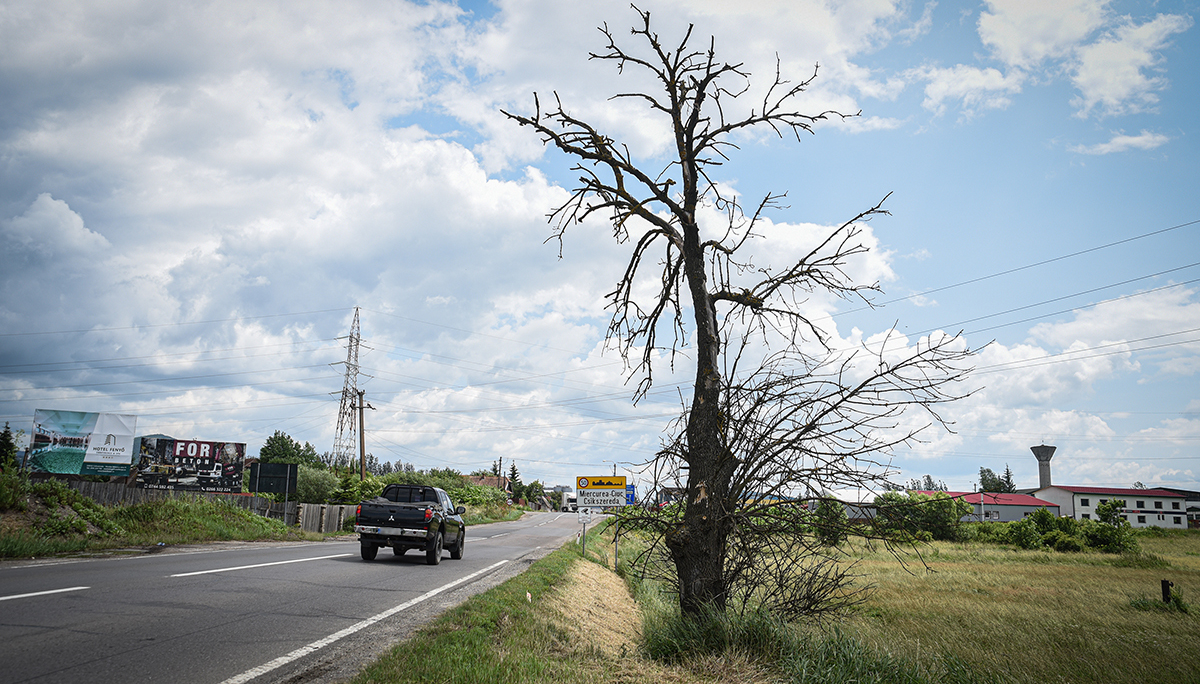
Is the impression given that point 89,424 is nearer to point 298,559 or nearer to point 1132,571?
point 298,559

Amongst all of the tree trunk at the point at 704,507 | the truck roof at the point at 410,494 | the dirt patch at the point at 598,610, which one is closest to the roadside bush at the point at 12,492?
the truck roof at the point at 410,494

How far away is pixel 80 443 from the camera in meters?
52.9

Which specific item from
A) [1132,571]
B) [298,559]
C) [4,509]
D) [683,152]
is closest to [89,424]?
[4,509]

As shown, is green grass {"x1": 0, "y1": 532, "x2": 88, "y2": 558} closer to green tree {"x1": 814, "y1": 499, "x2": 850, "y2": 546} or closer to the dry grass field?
green tree {"x1": 814, "y1": 499, "x2": 850, "y2": 546}

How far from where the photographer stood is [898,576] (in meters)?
27.6

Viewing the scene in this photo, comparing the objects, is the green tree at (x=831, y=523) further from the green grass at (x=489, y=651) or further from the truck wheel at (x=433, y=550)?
the truck wheel at (x=433, y=550)

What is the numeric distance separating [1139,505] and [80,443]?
4787 inches

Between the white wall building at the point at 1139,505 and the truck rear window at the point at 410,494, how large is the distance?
94675 millimetres

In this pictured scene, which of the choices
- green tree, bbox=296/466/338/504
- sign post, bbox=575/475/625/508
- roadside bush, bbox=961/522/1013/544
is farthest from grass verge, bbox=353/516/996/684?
green tree, bbox=296/466/338/504

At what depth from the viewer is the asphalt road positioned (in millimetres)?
5066

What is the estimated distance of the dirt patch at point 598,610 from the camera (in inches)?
314

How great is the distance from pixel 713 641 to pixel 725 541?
2.87ft

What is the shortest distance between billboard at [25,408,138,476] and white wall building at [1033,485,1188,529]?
106m

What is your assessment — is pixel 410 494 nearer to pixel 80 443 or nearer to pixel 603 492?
pixel 603 492
